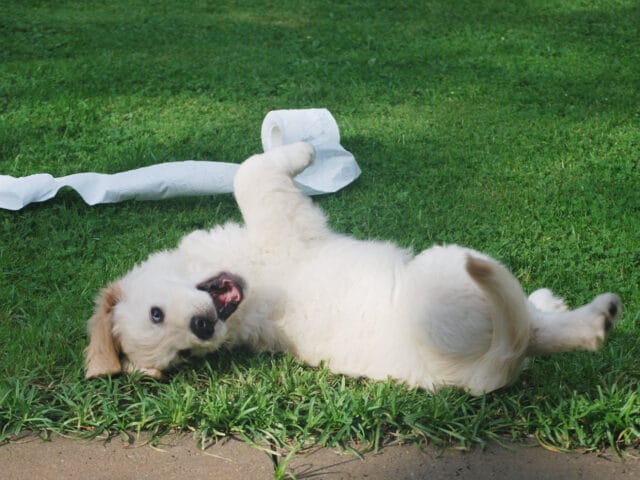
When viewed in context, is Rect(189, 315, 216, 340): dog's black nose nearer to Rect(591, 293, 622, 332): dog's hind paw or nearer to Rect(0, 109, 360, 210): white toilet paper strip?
Rect(591, 293, 622, 332): dog's hind paw

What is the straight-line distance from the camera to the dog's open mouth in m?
3.39

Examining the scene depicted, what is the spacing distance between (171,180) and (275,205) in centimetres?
148

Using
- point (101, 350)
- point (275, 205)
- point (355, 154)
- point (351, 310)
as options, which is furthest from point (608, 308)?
point (355, 154)

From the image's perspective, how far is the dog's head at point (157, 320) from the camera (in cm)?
324

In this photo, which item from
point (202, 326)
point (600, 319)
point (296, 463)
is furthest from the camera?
point (202, 326)

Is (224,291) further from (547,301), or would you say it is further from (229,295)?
(547,301)

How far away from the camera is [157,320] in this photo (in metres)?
3.28

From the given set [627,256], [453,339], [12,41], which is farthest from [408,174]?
[12,41]

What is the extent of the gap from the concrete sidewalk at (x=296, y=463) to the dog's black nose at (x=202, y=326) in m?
0.46

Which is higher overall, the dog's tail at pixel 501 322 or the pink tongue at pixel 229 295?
the dog's tail at pixel 501 322

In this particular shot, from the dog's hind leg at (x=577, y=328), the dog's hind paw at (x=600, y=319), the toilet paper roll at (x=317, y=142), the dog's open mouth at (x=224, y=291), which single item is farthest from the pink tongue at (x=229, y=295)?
the toilet paper roll at (x=317, y=142)

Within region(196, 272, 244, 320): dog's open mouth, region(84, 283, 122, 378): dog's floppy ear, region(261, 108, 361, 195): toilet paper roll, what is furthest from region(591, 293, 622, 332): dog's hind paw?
region(261, 108, 361, 195): toilet paper roll

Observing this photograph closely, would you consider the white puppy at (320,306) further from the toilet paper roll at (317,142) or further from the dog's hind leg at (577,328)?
the toilet paper roll at (317,142)

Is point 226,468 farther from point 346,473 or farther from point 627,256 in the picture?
point 627,256
